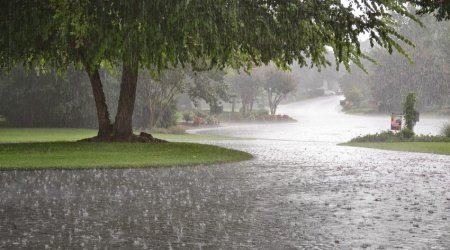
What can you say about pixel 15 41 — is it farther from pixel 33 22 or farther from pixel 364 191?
pixel 364 191

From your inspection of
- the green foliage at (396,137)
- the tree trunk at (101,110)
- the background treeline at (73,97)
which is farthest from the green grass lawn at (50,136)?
the green foliage at (396,137)

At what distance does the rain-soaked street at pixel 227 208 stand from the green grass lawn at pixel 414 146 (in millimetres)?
8401

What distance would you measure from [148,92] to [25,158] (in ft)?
81.0

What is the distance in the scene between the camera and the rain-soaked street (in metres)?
6.93

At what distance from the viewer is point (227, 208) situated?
30.0ft

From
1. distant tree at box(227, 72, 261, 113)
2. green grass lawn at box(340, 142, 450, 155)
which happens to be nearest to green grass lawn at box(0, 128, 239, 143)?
green grass lawn at box(340, 142, 450, 155)

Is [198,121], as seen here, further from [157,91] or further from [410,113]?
[410,113]

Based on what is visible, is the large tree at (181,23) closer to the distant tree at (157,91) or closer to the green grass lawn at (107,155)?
the green grass lawn at (107,155)

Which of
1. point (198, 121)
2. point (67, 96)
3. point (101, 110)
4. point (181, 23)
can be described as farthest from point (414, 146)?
point (198, 121)

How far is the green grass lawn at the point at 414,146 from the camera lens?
77.3 ft

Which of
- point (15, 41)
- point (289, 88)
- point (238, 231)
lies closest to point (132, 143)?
point (15, 41)

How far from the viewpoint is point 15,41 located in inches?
624

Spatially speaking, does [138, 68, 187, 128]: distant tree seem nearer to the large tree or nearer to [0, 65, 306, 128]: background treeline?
[0, 65, 306, 128]: background treeline

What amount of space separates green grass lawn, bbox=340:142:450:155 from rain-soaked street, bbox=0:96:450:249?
8.40 metres
